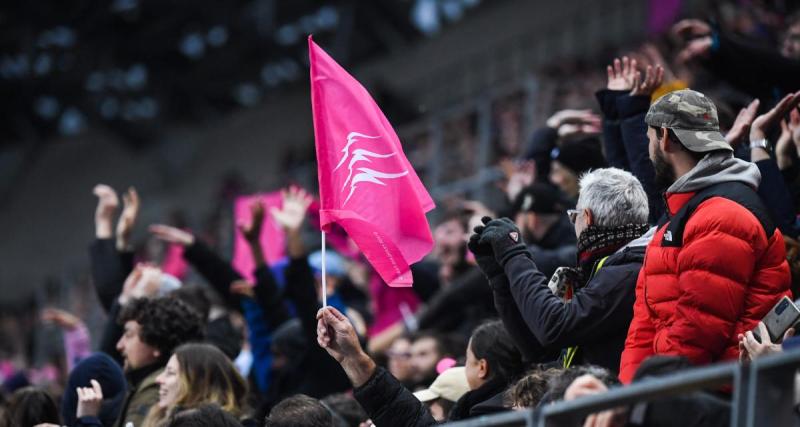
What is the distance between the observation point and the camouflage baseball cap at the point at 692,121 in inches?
167

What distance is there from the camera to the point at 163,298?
19.2 feet

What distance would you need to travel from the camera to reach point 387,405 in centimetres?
442

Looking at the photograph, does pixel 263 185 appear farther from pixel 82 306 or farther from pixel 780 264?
pixel 780 264

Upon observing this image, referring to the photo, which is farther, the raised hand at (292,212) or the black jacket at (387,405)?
the raised hand at (292,212)

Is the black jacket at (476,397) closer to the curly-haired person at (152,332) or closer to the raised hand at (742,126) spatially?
the raised hand at (742,126)

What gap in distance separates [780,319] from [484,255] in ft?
3.30

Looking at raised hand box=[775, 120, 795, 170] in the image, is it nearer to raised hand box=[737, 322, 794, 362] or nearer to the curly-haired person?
raised hand box=[737, 322, 794, 362]

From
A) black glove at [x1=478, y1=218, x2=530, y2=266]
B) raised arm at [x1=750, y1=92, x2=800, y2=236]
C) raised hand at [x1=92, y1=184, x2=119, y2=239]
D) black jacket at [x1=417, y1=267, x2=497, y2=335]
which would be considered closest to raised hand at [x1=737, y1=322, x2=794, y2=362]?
black glove at [x1=478, y1=218, x2=530, y2=266]

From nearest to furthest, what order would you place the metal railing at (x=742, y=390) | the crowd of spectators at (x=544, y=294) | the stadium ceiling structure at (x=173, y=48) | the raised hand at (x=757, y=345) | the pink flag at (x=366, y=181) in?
the metal railing at (x=742, y=390)
the raised hand at (x=757, y=345)
the crowd of spectators at (x=544, y=294)
the pink flag at (x=366, y=181)
the stadium ceiling structure at (x=173, y=48)

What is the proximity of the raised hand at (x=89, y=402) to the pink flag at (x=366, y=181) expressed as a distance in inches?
49.2

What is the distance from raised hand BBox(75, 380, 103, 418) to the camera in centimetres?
535

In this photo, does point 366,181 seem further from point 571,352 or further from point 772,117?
point 772,117

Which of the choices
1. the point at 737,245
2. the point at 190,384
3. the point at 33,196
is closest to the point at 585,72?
the point at 190,384

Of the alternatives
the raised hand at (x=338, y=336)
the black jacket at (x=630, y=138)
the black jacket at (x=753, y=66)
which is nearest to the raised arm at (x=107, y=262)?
the raised hand at (x=338, y=336)
